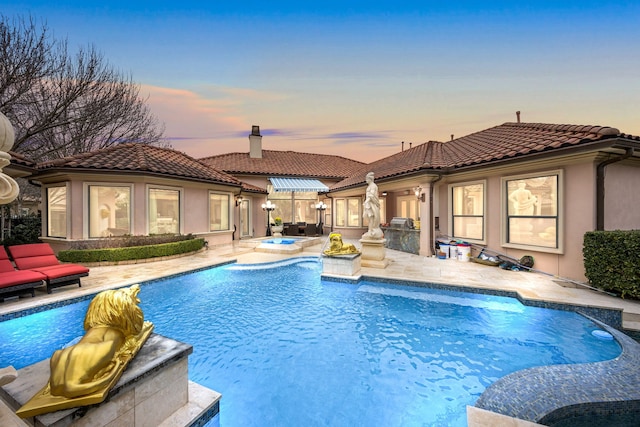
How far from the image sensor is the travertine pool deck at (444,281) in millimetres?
5937

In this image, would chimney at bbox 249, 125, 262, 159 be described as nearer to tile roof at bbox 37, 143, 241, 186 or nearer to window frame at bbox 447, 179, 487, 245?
tile roof at bbox 37, 143, 241, 186

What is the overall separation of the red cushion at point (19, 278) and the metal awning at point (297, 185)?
1650 cm

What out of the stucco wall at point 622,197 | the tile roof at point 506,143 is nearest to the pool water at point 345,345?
the stucco wall at point 622,197

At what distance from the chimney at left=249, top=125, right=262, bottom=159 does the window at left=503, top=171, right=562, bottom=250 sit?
71.1 feet

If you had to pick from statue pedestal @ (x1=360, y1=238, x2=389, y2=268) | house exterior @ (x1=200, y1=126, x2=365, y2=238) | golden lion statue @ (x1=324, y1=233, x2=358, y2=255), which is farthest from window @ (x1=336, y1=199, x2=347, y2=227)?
golden lion statue @ (x1=324, y1=233, x2=358, y2=255)

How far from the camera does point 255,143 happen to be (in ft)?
84.9

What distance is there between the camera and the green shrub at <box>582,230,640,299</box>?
631 cm

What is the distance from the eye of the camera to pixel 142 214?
41.8 ft

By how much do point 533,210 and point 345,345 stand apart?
9.12m

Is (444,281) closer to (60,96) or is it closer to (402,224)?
(402,224)

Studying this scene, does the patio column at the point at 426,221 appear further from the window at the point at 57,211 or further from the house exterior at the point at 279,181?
the window at the point at 57,211

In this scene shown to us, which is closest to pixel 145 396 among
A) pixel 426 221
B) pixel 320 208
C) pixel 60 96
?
pixel 426 221

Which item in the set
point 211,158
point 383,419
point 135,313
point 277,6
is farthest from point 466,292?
point 211,158

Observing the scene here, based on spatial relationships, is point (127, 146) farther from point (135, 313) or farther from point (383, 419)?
point (383, 419)
